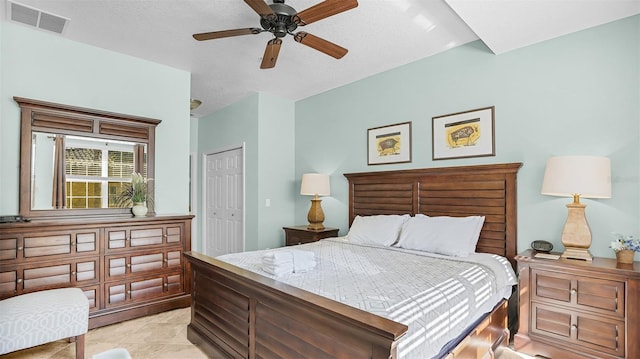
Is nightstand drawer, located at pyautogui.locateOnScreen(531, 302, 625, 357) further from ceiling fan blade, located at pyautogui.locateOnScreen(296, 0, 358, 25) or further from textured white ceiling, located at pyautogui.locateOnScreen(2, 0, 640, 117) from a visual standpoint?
ceiling fan blade, located at pyautogui.locateOnScreen(296, 0, 358, 25)

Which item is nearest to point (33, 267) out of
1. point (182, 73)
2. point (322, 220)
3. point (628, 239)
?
point (182, 73)

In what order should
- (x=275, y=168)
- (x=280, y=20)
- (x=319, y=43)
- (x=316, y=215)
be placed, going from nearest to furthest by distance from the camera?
(x=280, y=20), (x=319, y=43), (x=316, y=215), (x=275, y=168)

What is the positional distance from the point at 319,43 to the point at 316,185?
1.98 metres

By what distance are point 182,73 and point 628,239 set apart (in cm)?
432

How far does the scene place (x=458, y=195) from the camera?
305 centimetres

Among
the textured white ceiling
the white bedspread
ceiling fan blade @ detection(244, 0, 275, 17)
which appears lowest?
the white bedspread

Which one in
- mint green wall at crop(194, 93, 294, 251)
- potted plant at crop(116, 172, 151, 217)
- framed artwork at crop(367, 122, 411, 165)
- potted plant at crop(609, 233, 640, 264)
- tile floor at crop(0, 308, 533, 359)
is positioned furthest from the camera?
mint green wall at crop(194, 93, 294, 251)

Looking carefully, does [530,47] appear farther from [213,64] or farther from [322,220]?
[213,64]

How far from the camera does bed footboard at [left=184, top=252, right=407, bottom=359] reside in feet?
4.17

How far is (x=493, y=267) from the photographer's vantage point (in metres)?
2.33

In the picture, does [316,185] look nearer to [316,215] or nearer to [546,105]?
[316,215]

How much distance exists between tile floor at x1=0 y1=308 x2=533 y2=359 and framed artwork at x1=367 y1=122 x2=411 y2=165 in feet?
6.65

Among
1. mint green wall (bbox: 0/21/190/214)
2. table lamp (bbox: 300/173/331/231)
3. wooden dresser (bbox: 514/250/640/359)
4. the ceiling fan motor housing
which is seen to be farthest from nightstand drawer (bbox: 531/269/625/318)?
mint green wall (bbox: 0/21/190/214)

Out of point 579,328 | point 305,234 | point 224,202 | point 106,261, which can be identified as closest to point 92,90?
point 106,261
